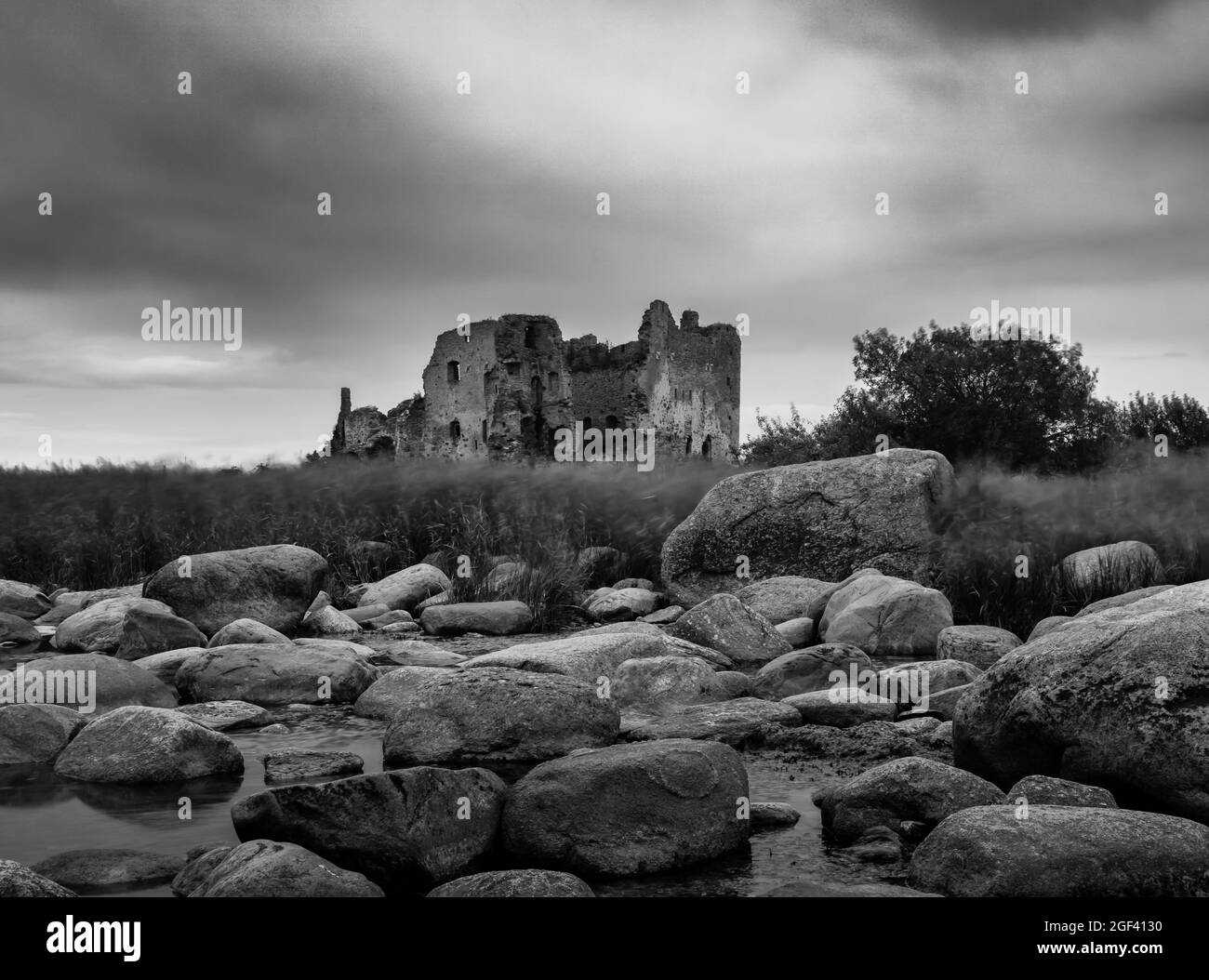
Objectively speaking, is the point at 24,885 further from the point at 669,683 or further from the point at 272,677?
the point at 669,683

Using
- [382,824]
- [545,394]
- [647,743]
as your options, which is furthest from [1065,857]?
[545,394]

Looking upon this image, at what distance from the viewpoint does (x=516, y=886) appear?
13.2 ft

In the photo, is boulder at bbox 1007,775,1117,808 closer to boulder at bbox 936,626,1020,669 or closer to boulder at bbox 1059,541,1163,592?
boulder at bbox 936,626,1020,669

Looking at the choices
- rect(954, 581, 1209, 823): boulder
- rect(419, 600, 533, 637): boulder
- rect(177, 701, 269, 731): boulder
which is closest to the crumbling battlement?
rect(419, 600, 533, 637): boulder

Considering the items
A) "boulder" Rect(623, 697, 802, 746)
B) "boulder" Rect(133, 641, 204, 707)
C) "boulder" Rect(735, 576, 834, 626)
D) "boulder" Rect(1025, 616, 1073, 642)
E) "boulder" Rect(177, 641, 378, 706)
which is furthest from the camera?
"boulder" Rect(735, 576, 834, 626)

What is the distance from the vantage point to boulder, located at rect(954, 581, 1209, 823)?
17.0 feet

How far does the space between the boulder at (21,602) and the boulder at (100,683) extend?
557cm

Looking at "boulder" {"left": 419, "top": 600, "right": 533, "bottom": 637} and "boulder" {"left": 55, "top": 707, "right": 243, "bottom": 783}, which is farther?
"boulder" {"left": 419, "top": 600, "right": 533, "bottom": 637}

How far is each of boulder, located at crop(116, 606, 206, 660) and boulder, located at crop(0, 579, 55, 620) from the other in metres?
3.53

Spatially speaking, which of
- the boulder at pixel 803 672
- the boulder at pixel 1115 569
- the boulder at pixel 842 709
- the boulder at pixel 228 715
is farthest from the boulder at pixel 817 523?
the boulder at pixel 228 715

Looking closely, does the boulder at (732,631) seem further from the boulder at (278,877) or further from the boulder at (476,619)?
the boulder at (278,877)

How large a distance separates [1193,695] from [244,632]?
24.1ft

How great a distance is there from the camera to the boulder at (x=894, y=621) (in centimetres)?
1012

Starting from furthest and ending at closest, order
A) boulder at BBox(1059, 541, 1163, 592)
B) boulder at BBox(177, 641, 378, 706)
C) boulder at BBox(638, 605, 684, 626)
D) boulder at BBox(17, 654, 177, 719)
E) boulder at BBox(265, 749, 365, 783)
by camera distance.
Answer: boulder at BBox(638, 605, 684, 626) → boulder at BBox(1059, 541, 1163, 592) → boulder at BBox(177, 641, 378, 706) → boulder at BBox(17, 654, 177, 719) → boulder at BBox(265, 749, 365, 783)
